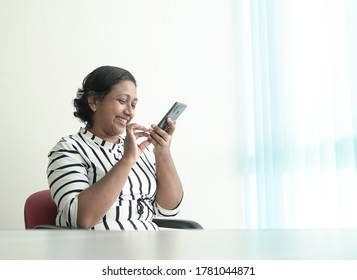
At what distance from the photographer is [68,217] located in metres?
1.38

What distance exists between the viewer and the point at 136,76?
264cm

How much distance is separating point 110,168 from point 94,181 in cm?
7

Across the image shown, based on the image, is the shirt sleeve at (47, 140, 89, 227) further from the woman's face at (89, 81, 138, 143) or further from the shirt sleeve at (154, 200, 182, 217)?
the shirt sleeve at (154, 200, 182, 217)

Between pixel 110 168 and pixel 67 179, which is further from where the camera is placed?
pixel 110 168

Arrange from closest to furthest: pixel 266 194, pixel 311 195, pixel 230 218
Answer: pixel 311 195 < pixel 266 194 < pixel 230 218

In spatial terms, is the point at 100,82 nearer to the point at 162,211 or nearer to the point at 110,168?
the point at 110,168

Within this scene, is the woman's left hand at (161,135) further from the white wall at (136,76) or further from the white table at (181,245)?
the white table at (181,245)

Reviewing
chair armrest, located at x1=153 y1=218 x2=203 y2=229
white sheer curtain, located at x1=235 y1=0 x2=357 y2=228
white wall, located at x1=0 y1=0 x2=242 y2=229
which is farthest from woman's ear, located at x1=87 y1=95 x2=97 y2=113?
white sheer curtain, located at x1=235 y1=0 x2=357 y2=228

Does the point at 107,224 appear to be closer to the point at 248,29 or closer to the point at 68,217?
the point at 68,217

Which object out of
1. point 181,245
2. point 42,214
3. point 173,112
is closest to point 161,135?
point 173,112

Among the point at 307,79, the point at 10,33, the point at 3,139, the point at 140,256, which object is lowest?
the point at 140,256

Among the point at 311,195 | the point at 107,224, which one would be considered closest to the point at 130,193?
the point at 107,224

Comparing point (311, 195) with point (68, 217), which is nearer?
point (68, 217)

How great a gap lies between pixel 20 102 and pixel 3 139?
223 mm
